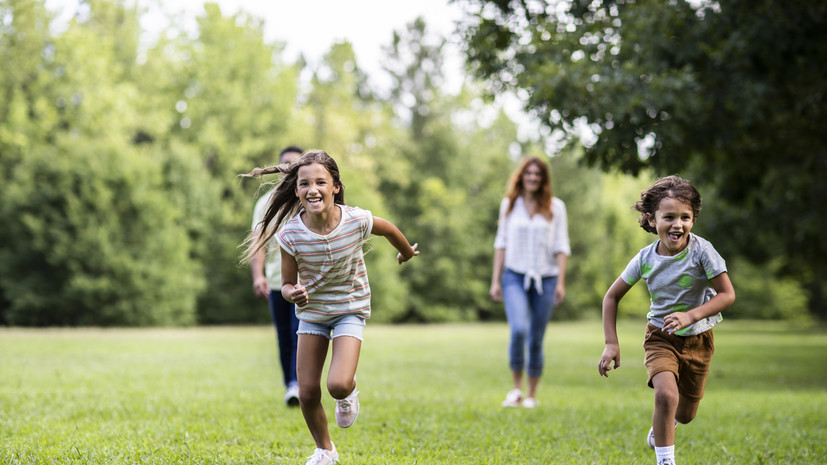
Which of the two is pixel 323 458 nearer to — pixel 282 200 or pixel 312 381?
pixel 312 381

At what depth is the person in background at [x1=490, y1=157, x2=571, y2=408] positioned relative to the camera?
8.26m

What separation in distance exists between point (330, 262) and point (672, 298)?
2068 mm

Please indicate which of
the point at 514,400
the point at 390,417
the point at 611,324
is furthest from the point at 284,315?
the point at 611,324

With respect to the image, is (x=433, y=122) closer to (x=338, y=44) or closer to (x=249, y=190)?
(x=338, y=44)

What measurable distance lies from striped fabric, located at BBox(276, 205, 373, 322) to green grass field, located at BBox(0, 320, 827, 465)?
107cm

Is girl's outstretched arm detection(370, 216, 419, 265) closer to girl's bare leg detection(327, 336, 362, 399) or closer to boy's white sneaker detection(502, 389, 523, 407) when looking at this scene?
girl's bare leg detection(327, 336, 362, 399)

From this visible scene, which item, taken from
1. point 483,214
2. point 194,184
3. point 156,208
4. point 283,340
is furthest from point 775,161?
point 483,214

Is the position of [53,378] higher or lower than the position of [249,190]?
lower

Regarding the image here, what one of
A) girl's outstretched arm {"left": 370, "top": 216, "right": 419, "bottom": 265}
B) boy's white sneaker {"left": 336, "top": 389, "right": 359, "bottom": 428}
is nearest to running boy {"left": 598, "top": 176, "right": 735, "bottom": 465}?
girl's outstretched arm {"left": 370, "top": 216, "right": 419, "bottom": 265}

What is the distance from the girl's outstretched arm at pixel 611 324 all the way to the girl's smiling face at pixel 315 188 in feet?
5.81

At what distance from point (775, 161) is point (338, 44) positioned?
33070 millimetres

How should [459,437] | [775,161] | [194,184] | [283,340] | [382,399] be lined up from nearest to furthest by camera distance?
1. [459,437]
2. [283,340]
3. [382,399]
4. [775,161]
5. [194,184]

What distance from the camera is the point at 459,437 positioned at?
629 cm

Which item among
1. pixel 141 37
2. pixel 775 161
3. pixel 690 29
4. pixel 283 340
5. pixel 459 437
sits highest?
pixel 141 37
